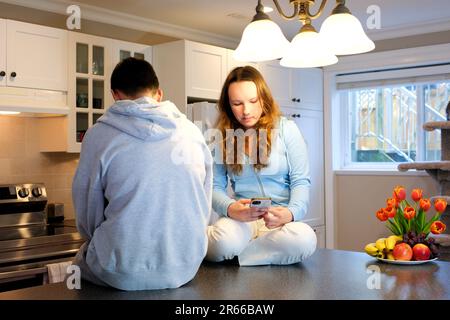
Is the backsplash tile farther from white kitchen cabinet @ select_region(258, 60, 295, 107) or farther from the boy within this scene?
the boy

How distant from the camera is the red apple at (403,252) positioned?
1.90m

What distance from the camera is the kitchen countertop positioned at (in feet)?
4.92

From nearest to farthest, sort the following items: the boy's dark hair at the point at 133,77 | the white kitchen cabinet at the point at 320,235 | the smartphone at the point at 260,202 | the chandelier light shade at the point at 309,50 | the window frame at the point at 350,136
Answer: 1. the boy's dark hair at the point at 133,77
2. the smartphone at the point at 260,202
3. the chandelier light shade at the point at 309,50
4. the window frame at the point at 350,136
5. the white kitchen cabinet at the point at 320,235

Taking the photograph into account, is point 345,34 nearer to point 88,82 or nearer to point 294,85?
point 88,82

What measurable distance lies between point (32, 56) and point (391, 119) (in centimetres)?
299

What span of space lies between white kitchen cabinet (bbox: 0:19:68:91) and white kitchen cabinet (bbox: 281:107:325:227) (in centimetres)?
201

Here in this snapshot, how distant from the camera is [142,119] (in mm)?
1552

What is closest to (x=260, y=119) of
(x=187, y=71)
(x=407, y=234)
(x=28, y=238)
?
(x=407, y=234)

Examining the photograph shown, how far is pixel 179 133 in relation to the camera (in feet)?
5.25

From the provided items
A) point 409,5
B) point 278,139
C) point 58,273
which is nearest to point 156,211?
point 278,139

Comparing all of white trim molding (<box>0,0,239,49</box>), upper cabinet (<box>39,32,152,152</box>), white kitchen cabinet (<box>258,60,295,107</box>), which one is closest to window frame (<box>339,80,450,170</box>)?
white kitchen cabinet (<box>258,60,295,107</box>)

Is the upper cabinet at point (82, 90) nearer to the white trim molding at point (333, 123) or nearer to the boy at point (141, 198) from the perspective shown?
the boy at point (141, 198)

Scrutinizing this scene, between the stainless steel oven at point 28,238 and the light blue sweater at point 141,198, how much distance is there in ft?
3.81

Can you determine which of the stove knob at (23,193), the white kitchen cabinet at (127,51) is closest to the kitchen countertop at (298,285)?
the stove knob at (23,193)
